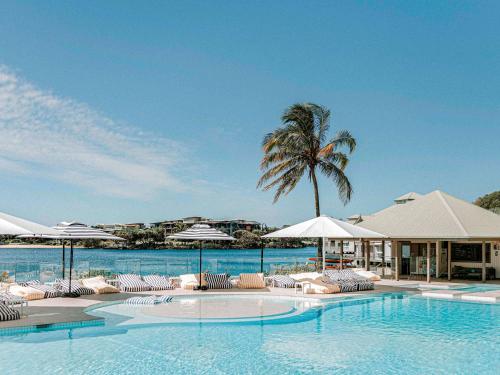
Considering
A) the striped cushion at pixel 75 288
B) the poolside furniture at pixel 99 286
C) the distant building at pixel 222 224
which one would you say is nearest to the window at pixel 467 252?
the poolside furniture at pixel 99 286

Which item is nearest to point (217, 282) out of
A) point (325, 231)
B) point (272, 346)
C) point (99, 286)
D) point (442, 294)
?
point (99, 286)

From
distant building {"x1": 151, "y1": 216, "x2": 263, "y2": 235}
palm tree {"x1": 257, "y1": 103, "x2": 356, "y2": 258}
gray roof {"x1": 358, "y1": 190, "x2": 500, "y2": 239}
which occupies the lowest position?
gray roof {"x1": 358, "y1": 190, "x2": 500, "y2": 239}

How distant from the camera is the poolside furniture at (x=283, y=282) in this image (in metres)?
20.2

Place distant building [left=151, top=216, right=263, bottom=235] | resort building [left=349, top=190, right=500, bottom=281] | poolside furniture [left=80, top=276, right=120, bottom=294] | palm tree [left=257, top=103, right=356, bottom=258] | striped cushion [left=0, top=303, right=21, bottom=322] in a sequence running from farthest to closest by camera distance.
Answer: distant building [left=151, top=216, right=263, bottom=235] → palm tree [left=257, top=103, right=356, bottom=258] → resort building [left=349, top=190, right=500, bottom=281] → poolside furniture [left=80, top=276, right=120, bottom=294] → striped cushion [left=0, top=303, right=21, bottom=322]

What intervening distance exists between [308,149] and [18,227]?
1899 centimetres

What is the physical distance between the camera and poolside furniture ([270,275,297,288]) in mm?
20197

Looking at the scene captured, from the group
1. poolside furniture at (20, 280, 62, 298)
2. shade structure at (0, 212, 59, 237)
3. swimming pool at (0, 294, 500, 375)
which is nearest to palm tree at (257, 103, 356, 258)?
swimming pool at (0, 294, 500, 375)

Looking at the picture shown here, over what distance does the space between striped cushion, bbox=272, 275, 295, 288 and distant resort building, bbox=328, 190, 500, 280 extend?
618 cm

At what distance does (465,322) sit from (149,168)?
91.7ft

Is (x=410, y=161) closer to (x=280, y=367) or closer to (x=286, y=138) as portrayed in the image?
(x=286, y=138)

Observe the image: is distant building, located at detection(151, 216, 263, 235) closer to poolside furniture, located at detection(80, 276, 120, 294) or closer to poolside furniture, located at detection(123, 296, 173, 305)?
poolside furniture, located at detection(80, 276, 120, 294)

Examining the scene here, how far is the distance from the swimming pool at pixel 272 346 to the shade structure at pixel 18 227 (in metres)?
2.45

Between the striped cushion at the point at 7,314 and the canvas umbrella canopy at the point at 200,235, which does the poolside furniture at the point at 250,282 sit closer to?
the canvas umbrella canopy at the point at 200,235

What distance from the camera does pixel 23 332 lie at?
11086mm
